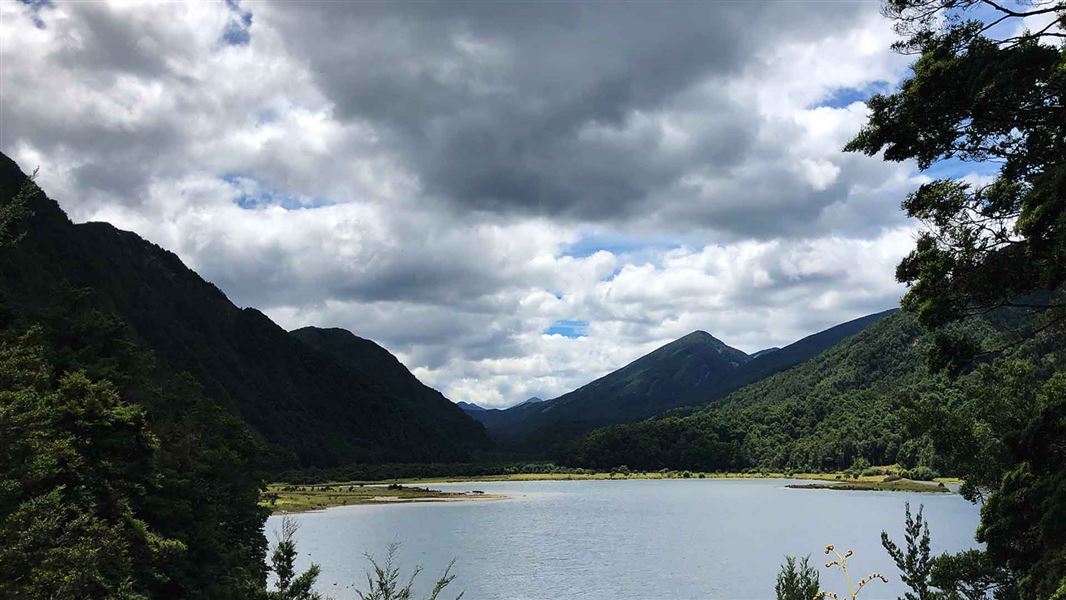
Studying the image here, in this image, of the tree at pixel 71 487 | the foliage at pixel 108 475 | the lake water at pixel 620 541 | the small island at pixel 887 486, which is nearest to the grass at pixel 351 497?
the lake water at pixel 620 541

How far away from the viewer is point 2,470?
22609 mm

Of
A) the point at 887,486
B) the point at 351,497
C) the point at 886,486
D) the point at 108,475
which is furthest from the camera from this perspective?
the point at 886,486

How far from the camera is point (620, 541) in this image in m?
82.3

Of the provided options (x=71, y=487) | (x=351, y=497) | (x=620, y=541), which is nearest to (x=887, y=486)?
(x=620, y=541)

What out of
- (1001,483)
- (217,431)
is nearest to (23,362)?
(217,431)

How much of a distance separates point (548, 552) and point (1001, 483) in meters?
53.3

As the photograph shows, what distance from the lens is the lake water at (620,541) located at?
57.2 m

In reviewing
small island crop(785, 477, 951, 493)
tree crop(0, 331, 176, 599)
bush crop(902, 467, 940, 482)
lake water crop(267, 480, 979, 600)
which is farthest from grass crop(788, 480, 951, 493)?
tree crop(0, 331, 176, 599)

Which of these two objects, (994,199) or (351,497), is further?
(351,497)

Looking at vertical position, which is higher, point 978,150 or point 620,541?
point 978,150

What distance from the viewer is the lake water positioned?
2254 inches

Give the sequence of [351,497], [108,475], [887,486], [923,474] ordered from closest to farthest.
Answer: [108,475]
[351,497]
[887,486]
[923,474]

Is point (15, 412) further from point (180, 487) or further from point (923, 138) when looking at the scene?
point (923, 138)

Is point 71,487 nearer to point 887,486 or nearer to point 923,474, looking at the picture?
point 887,486
